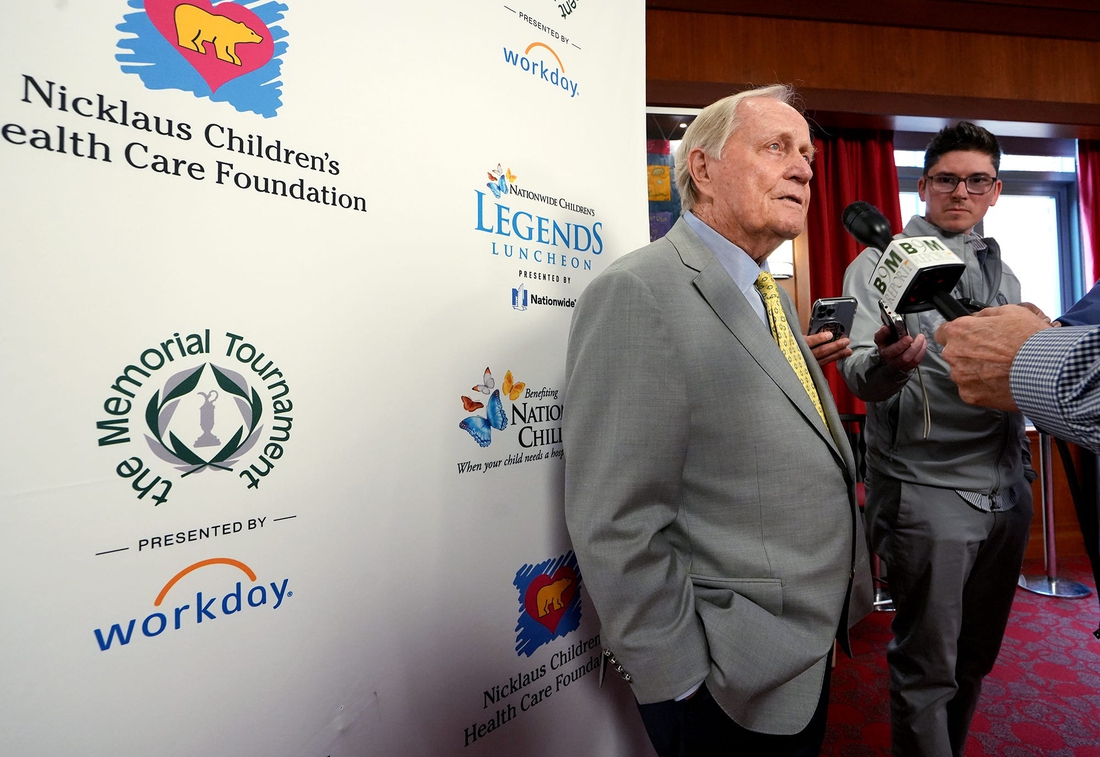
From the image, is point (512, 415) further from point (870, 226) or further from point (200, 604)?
point (870, 226)

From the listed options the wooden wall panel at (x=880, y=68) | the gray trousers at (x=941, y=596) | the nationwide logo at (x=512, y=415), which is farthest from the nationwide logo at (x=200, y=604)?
the wooden wall panel at (x=880, y=68)

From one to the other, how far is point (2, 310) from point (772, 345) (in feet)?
3.67

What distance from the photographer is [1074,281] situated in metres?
4.48

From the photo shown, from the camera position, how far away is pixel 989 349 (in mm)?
968

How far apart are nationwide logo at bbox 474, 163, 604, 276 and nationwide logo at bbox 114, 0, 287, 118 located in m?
0.43

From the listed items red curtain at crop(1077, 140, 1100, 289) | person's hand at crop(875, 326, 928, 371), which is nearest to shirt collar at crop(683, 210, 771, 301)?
person's hand at crop(875, 326, 928, 371)

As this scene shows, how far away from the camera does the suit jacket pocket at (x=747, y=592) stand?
0.94 m

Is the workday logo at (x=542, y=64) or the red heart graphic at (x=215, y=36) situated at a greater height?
the workday logo at (x=542, y=64)

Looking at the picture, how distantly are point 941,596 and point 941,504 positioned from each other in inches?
9.7

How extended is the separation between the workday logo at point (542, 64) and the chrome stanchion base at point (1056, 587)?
3.98 metres

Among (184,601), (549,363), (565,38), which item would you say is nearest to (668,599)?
(549,363)

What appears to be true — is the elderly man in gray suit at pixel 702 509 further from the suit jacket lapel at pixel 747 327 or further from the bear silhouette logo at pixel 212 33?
the bear silhouette logo at pixel 212 33

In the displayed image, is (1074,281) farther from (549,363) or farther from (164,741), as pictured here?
(164,741)

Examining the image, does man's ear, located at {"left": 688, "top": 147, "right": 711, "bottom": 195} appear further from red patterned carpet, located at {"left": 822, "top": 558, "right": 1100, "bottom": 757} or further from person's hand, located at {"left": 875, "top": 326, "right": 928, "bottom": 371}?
red patterned carpet, located at {"left": 822, "top": 558, "right": 1100, "bottom": 757}
